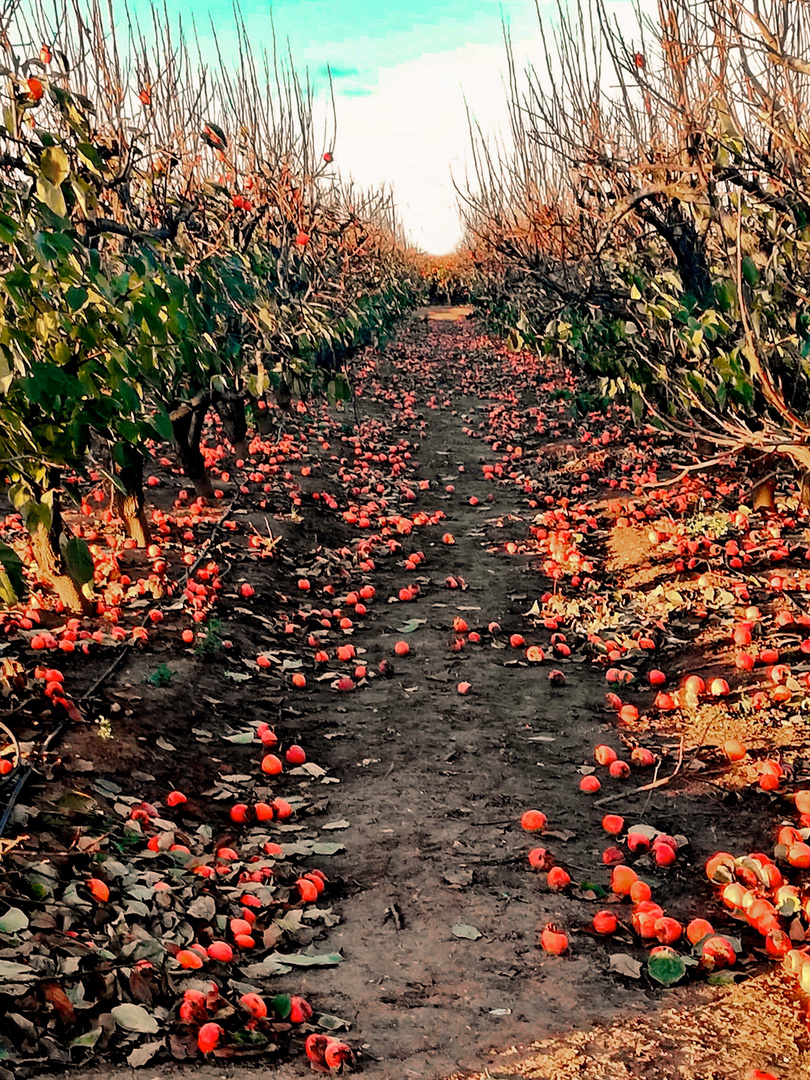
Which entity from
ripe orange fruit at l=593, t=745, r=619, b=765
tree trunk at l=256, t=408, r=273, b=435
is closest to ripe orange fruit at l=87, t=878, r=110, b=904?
ripe orange fruit at l=593, t=745, r=619, b=765

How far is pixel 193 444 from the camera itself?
27.2ft

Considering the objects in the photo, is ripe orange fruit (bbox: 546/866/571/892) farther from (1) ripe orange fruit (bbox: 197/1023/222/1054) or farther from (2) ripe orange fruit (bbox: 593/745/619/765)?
(1) ripe orange fruit (bbox: 197/1023/222/1054)

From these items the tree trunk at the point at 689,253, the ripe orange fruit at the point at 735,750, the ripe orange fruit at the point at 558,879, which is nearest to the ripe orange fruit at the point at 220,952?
the ripe orange fruit at the point at 558,879

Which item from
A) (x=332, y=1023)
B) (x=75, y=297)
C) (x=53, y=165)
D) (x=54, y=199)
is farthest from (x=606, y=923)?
(x=53, y=165)

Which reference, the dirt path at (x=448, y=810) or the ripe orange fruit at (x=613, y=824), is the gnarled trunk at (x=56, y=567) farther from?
the ripe orange fruit at (x=613, y=824)

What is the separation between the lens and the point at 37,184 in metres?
4.21

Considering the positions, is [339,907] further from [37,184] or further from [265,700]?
[37,184]

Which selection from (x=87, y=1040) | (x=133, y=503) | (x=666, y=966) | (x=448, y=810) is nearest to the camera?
(x=87, y=1040)

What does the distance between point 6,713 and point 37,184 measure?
8.64ft

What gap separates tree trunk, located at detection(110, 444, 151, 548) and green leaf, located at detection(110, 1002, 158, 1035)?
4.60 meters

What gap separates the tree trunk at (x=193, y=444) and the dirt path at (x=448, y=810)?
745 mm

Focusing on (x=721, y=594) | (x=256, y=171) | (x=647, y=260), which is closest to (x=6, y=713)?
(x=721, y=594)

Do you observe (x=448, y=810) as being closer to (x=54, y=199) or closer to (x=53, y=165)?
(x=54, y=199)

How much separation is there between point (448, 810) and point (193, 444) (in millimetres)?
5199
